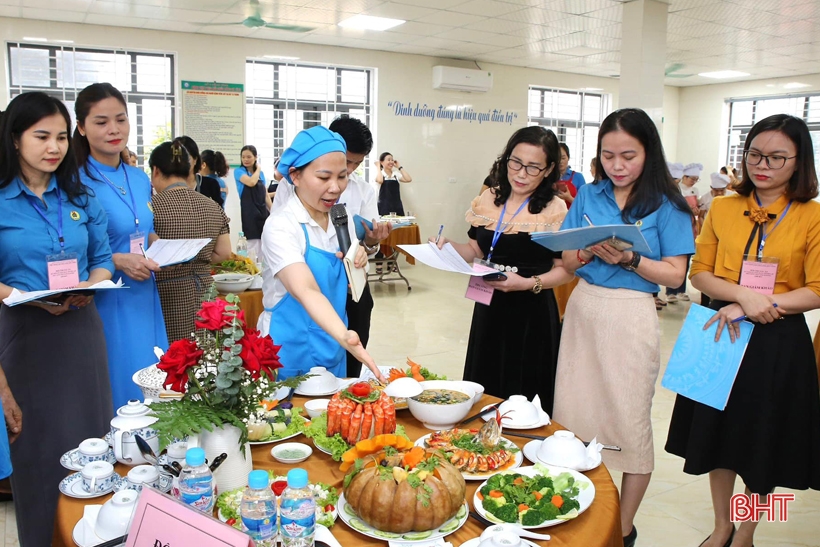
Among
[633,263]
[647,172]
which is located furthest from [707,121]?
[633,263]

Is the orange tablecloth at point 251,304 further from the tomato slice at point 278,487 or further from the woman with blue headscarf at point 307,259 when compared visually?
the tomato slice at point 278,487

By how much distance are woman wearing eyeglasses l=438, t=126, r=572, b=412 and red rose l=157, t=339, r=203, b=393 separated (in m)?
1.52

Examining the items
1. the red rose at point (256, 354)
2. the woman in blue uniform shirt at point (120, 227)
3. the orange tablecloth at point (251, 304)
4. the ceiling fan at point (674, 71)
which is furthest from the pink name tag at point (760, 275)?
the ceiling fan at point (674, 71)

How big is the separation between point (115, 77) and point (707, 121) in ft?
40.5

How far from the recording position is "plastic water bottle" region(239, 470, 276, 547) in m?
1.19

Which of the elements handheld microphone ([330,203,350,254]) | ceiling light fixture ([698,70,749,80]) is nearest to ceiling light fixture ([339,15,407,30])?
handheld microphone ([330,203,350,254])

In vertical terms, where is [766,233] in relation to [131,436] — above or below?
above

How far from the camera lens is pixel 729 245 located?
7.91ft

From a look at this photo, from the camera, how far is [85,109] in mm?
2652

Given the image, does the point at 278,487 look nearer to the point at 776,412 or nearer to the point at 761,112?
the point at 776,412

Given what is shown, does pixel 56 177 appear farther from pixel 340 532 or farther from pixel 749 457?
pixel 749 457

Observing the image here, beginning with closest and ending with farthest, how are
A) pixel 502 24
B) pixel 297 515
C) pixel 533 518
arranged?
1. pixel 297 515
2. pixel 533 518
3. pixel 502 24

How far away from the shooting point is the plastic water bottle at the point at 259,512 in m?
1.19

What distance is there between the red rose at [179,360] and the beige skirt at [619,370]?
1524 mm
